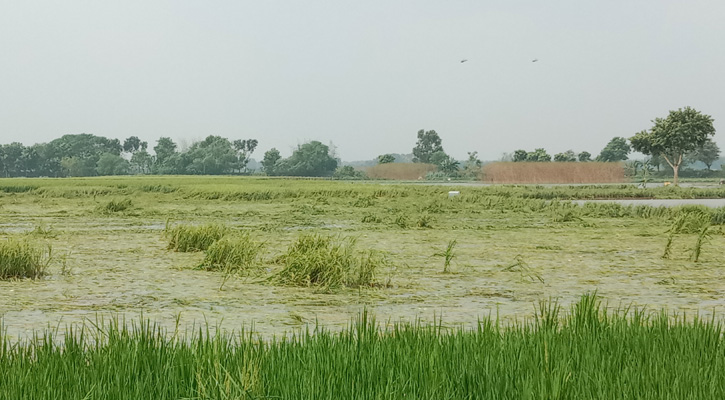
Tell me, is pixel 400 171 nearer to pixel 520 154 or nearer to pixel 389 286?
pixel 520 154

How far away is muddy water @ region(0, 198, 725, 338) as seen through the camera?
250 inches

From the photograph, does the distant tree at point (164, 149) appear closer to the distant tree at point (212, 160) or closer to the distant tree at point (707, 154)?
the distant tree at point (212, 160)

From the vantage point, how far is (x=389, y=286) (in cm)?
802

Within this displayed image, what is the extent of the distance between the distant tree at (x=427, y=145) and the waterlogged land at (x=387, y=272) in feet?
292

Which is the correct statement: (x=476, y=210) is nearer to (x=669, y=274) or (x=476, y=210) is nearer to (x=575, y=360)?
(x=669, y=274)

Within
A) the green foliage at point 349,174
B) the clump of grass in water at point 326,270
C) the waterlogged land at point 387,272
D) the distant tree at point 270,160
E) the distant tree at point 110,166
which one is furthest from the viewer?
the distant tree at point 270,160

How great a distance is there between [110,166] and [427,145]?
43930 mm

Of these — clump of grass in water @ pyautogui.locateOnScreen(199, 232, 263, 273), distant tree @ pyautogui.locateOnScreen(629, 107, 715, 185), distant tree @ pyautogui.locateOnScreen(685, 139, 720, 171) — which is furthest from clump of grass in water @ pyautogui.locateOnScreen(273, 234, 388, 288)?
distant tree @ pyautogui.locateOnScreen(685, 139, 720, 171)

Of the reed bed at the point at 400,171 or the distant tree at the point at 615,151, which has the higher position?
the distant tree at the point at 615,151

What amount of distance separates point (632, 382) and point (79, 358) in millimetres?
2630

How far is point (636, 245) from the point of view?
41.4ft

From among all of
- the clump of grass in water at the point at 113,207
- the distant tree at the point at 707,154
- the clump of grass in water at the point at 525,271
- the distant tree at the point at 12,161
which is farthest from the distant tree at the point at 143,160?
the clump of grass in water at the point at 525,271

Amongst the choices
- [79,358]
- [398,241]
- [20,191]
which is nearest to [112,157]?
Answer: [20,191]

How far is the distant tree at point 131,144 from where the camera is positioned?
379 ft
